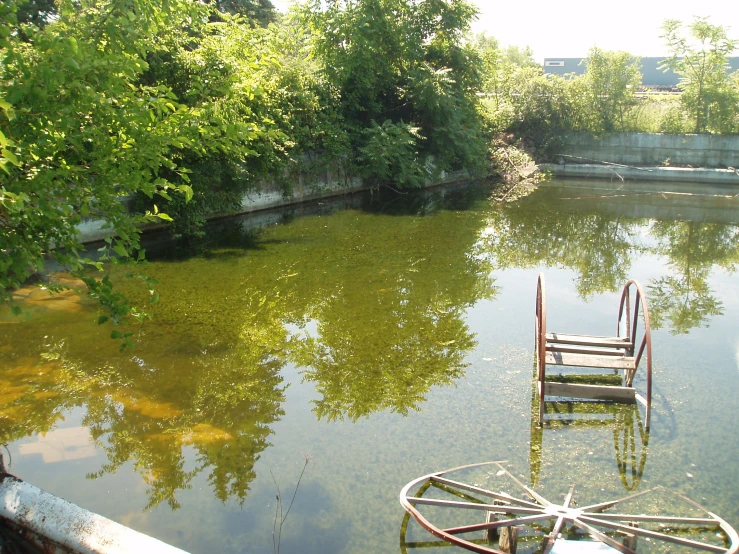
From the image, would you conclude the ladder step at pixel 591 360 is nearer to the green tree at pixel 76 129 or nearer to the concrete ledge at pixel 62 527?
the green tree at pixel 76 129

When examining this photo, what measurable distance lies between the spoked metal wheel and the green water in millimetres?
246

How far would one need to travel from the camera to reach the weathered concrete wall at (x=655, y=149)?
73.5 feet

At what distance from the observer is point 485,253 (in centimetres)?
1164

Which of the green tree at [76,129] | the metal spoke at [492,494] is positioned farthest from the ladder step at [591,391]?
the green tree at [76,129]

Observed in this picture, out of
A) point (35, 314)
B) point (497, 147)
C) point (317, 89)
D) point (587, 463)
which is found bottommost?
point (587, 463)

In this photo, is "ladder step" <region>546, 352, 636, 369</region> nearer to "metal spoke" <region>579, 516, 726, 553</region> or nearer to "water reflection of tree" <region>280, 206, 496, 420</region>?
"water reflection of tree" <region>280, 206, 496, 420</region>

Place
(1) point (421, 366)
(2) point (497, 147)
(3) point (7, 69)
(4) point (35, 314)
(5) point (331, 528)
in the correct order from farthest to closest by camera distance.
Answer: (2) point (497, 147) → (4) point (35, 314) → (1) point (421, 366) → (5) point (331, 528) → (3) point (7, 69)

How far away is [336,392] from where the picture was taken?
6.05 metres

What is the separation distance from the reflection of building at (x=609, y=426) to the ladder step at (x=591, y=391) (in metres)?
0.10

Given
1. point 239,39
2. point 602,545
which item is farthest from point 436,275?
point 602,545

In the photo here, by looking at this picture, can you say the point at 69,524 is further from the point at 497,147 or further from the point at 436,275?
the point at 497,147

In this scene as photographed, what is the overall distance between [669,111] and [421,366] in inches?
839

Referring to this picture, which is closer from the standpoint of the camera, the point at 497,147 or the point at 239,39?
the point at 239,39

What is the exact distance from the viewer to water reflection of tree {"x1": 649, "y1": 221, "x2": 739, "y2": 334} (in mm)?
8461
